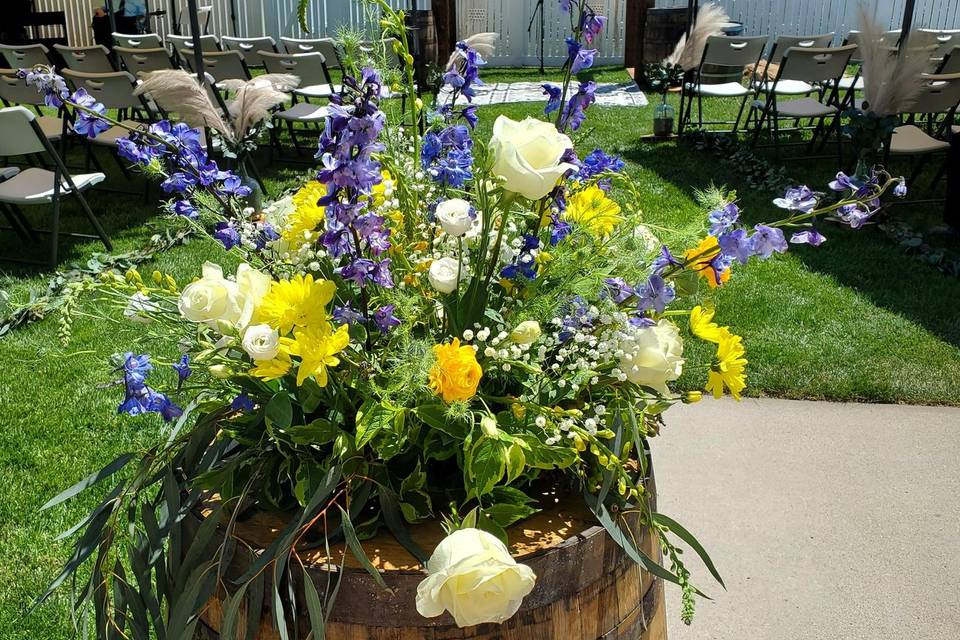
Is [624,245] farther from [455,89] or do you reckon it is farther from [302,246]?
[302,246]

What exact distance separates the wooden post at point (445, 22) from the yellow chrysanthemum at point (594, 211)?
12335 mm

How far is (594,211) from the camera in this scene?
130 cm

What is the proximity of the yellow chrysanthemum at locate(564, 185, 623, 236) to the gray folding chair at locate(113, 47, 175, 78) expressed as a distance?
24.3 ft

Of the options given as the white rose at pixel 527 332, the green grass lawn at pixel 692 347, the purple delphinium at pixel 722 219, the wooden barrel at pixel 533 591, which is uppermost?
the purple delphinium at pixel 722 219

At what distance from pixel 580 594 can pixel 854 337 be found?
12.5ft

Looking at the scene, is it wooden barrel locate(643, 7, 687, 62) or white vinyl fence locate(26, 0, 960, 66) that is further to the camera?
white vinyl fence locate(26, 0, 960, 66)

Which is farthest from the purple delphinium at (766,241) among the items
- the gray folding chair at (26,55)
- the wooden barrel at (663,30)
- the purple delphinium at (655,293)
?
the wooden barrel at (663,30)

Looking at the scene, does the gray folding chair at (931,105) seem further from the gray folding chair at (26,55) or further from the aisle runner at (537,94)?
the gray folding chair at (26,55)

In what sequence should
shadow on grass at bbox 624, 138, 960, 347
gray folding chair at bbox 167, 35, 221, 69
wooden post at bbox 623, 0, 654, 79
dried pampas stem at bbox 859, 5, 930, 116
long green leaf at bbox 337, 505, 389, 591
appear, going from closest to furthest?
long green leaf at bbox 337, 505, 389, 591 → shadow on grass at bbox 624, 138, 960, 347 → dried pampas stem at bbox 859, 5, 930, 116 → gray folding chair at bbox 167, 35, 221, 69 → wooden post at bbox 623, 0, 654, 79

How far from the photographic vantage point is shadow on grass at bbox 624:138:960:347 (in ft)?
16.1

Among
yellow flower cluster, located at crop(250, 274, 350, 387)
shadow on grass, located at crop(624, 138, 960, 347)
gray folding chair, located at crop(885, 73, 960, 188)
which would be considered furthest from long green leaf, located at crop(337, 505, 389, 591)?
gray folding chair, located at crop(885, 73, 960, 188)

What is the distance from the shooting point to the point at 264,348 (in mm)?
995

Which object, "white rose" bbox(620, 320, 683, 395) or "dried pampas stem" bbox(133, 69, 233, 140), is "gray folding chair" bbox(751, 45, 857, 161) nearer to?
"dried pampas stem" bbox(133, 69, 233, 140)

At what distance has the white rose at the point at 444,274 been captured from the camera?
3.66ft
